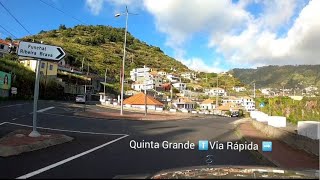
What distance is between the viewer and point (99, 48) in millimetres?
155000

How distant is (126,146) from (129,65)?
5408 inches

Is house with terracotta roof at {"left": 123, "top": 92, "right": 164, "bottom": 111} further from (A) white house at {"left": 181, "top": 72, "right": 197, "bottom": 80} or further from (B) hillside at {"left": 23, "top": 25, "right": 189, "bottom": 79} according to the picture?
(A) white house at {"left": 181, "top": 72, "right": 197, "bottom": 80}

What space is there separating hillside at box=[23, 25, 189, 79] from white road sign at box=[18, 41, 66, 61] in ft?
330

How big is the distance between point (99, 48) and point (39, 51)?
140656mm

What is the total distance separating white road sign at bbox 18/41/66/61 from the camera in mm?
15727

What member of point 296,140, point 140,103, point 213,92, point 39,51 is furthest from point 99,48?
point 296,140

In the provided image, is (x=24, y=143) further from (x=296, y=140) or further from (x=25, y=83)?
(x=25, y=83)

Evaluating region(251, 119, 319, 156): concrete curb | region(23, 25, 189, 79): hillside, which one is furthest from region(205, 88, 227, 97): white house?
region(251, 119, 319, 156): concrete curb

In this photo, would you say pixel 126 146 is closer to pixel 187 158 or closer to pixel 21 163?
pixel 187 158

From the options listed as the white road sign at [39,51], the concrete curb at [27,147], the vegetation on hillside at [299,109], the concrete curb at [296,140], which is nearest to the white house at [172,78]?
the vegetation on hillside at [299,109]

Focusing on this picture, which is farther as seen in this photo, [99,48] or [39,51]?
[99,48]

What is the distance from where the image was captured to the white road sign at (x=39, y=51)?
15727 mm

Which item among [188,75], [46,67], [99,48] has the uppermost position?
[99,48]

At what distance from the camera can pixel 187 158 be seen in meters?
12.6
